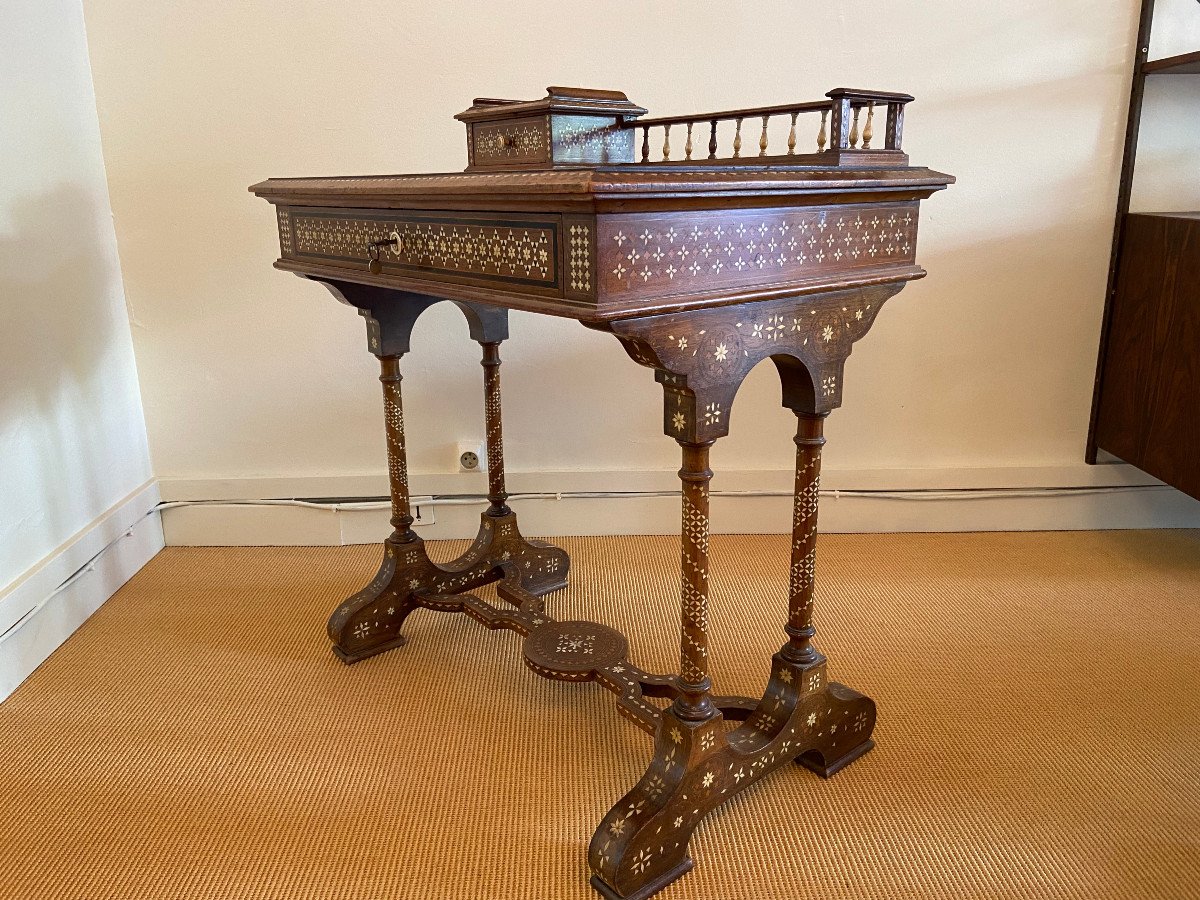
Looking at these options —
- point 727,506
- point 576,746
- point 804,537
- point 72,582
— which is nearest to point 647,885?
point 576,746

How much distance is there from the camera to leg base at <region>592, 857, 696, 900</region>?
1.33m

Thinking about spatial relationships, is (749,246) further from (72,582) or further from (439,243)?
(72,582)

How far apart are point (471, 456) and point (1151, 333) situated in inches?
73.9

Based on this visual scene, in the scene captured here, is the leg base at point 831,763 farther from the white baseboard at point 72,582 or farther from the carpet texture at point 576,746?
the white baseboard at point 72,582

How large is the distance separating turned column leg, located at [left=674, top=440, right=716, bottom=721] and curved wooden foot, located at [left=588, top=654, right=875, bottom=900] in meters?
0.03

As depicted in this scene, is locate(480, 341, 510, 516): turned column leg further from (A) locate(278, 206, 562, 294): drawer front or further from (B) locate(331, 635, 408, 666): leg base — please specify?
(A) locate(278, 206, 562, 294): drawer front

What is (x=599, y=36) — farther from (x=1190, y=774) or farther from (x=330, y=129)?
(x=1190, y=774)

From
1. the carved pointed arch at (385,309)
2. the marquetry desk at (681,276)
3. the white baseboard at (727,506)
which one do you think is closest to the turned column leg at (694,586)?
the marquetry desk at (681,276)

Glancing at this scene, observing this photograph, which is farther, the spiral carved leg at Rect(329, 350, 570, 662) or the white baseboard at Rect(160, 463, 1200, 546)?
the white baseboard at Rect(160, 463, 1200, 546)

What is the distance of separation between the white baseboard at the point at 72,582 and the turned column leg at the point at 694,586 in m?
1.48

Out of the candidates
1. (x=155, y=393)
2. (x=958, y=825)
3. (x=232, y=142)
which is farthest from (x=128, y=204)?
(x=958, y=825)

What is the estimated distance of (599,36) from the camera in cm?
234

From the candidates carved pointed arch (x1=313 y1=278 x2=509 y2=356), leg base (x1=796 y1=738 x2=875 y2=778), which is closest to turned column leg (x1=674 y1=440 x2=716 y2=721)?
leg base (x1=796 y1=738 x2=875 y2=778)

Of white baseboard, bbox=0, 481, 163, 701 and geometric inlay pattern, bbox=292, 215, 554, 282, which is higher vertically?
geometric inlay pattern, bbox=292, 215, 554, 282
